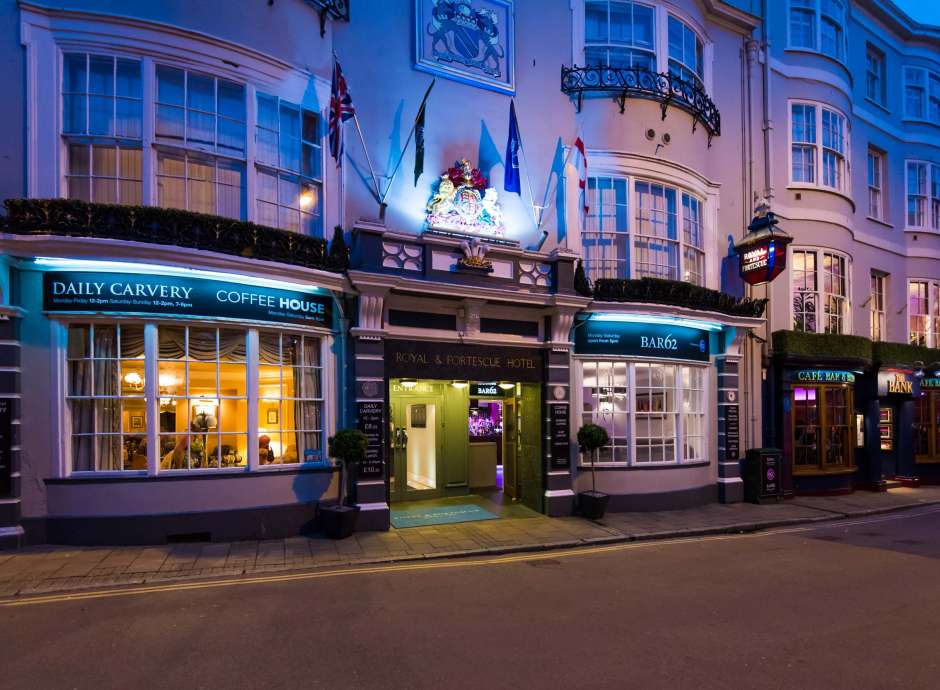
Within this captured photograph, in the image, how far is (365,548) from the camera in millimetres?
9695

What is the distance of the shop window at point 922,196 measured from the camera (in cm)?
2042

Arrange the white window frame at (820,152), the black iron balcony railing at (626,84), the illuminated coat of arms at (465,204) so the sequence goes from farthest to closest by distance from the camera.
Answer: the white window frame at (820,152)
the black iron balcony railing at (626,84)
the illuminated coat of arms at (465,204)

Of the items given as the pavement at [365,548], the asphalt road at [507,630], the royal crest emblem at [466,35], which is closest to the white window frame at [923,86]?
the pavement at [365,548]

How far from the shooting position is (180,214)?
952cm

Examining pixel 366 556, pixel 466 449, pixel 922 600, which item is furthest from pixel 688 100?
pixel 366 556

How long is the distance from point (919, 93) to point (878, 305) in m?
7.68

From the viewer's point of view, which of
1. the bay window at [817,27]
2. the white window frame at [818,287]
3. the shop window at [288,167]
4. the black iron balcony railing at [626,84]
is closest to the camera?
the shop window at [288,167]

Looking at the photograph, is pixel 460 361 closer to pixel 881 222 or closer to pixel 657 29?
pixel 657 29

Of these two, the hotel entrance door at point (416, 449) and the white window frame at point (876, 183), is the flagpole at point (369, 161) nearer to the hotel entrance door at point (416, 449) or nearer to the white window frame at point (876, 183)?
the hotel entrance door at point (416, 449)

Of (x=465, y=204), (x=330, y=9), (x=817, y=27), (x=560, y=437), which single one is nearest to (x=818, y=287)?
(x=817, y=27)

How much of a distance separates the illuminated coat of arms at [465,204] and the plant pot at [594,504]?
5.62 m

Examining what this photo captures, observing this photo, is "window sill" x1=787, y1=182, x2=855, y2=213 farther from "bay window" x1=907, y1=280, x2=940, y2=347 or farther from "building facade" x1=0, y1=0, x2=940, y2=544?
"bay window" x1=907, y1=280, x2=940, y2=347

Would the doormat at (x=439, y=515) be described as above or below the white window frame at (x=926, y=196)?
below

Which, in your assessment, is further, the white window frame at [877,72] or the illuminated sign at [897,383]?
the white window frame at [877,72]
